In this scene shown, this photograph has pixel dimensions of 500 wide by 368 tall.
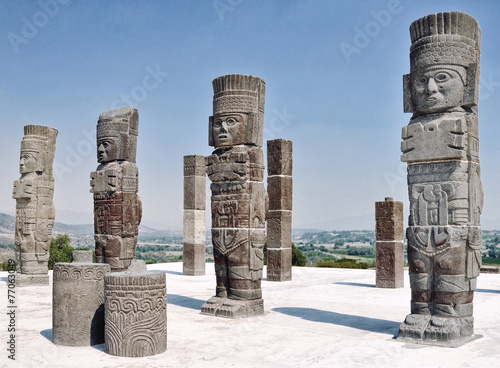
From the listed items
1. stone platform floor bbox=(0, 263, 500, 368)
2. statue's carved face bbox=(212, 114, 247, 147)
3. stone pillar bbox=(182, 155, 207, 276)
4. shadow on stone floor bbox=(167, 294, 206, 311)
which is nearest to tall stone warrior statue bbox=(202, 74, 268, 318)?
statue's carved face bbox=(212, 114, 247, 147)

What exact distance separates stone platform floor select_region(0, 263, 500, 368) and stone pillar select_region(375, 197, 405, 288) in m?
1.59

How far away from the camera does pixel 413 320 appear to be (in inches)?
271

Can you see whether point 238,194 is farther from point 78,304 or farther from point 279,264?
point 279,264

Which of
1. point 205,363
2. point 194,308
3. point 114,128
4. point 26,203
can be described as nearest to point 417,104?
point 205,363

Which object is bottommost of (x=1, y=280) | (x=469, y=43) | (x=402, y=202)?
(x=1, y=280)

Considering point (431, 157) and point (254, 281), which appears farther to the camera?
point (254, 281)

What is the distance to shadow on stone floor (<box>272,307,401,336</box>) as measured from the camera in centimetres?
785

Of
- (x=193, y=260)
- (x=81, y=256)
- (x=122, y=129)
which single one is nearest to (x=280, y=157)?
(x=193, y=260)

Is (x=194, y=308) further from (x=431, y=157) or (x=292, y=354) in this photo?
(x=431, y=157)

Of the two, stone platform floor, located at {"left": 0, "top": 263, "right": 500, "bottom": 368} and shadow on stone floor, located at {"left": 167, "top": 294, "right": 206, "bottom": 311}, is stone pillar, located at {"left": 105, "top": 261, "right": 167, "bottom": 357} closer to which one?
stone platform floor, located at {"left": 0, "top": 263, "right": 500, "bottom": 368}

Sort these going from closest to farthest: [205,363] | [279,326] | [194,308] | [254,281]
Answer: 1. [205,363]
2. [279,326]
3. [254,281]
4. [194,308]

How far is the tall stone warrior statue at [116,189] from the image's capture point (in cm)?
1050

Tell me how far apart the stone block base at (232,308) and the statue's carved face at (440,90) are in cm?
425

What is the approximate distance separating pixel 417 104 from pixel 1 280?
13.0m
